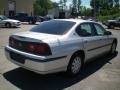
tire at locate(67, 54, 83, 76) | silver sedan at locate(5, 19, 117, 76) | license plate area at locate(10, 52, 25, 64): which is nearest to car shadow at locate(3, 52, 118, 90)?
tire at locate(67, 54, 83, 76)

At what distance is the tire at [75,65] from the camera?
6.47m

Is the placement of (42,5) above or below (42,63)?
above

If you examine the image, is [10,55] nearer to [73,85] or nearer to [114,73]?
[73,85]

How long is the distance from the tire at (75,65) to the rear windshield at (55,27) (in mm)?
757

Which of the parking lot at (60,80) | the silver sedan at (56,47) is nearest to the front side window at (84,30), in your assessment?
the silver sedan at (56,47)

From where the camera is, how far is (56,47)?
5.92m

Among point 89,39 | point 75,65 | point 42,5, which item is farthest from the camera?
point 42,5

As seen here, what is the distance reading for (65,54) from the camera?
612 centimetres

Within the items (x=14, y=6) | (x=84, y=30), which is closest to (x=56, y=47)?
(x=84, y=30)

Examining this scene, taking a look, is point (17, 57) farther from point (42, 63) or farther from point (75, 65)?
point (75, 65)

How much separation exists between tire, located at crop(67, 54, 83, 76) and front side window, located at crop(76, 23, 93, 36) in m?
0.69

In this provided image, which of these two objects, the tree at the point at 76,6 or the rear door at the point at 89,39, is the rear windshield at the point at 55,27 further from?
the tree at the point at 76,6

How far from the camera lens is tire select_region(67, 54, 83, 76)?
6.47m

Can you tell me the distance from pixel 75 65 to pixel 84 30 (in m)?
1.18
